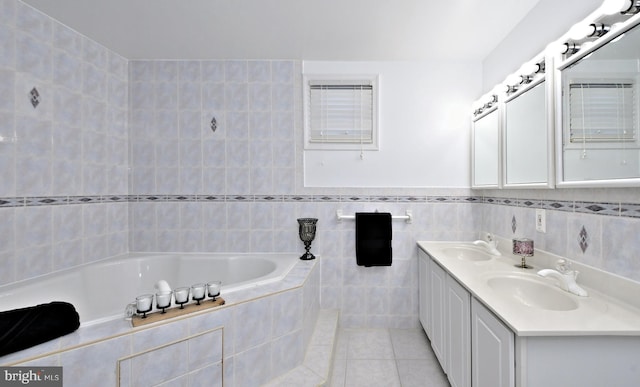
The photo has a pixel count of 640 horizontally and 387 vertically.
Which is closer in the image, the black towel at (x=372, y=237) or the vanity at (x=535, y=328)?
the vanity at (x=535, y=328)

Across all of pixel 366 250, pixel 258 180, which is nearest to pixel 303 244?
pixel 366 250

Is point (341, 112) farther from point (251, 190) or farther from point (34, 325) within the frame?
point (34, 325)

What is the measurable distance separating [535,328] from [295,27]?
7.00 feet

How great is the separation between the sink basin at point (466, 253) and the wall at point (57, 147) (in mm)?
2827

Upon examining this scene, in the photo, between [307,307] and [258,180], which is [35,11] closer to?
[258,180]

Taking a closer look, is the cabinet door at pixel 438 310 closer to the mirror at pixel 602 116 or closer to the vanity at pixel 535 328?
the vanity at pixel 535 328

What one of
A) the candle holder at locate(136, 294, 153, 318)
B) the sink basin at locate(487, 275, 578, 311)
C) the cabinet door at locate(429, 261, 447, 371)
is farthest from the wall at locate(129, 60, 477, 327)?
the candle holder at locate(136, 294, 153, 318)

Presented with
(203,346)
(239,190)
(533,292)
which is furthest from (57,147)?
(533,292)

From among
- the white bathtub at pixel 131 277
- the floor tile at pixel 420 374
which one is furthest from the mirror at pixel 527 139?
the white bathtub at pixel 131 277

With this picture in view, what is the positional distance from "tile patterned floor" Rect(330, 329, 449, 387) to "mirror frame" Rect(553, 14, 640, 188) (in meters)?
1.42

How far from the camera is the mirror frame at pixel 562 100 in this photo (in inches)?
39.7

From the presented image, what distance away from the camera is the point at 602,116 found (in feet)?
3.76

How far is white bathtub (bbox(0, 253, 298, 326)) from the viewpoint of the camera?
1.60 meters

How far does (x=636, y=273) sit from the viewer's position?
41.8 inches
